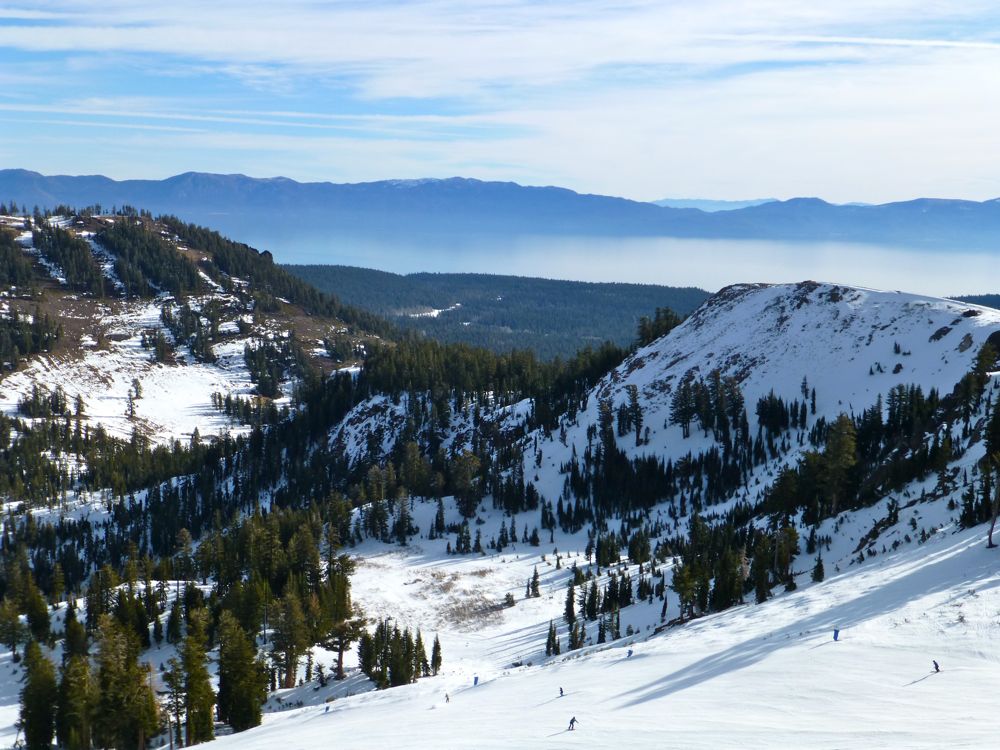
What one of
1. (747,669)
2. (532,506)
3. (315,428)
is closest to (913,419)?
(532,506)

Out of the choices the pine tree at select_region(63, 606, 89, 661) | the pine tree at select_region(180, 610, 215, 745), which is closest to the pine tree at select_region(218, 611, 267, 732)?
the pine tree at select_region(180, 610, 215, 745)

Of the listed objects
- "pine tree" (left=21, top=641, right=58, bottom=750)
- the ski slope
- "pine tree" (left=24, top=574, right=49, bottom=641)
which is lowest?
"pine tree" (left=24, top=574, right=49, bottom=641)

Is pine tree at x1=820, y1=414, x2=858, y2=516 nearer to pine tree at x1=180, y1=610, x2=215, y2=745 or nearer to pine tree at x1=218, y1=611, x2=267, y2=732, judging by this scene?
pine tree at x1=218, y1=611, x2=267, y2=732

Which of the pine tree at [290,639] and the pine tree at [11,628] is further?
the pine tree at [11,628]

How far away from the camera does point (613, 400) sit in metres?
153

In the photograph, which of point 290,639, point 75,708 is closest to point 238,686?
point 290,639

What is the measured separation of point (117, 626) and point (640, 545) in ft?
211

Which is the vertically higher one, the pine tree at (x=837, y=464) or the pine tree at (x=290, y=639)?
the pine tree at (x=837, y=464)

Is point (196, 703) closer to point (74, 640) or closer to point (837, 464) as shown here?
point (74, 640)

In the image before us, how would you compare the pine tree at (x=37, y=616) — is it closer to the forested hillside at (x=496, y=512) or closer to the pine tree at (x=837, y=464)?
the forested hillside at (x=496, y=512)

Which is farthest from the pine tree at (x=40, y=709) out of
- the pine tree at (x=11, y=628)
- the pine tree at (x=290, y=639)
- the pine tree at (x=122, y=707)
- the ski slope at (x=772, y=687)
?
the pine tree at (x=11, y=628)

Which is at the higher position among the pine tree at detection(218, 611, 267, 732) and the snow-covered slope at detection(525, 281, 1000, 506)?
the snow-covered slope at detection(525, 281, 1000, 506)

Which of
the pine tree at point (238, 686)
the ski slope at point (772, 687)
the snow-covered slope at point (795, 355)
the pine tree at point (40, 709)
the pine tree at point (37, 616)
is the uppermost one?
the snow-covered slope at point (795, 355)

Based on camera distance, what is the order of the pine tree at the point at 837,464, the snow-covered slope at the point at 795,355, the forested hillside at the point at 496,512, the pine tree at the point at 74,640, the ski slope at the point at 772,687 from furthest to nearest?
the snow-covered slope at the point at 795,355 < the pine tree at the point at 837,464 < the pine tree at the point at 74,640 < the forested hillside at the point at 496,512 < the ski slope at the point at 772,687
